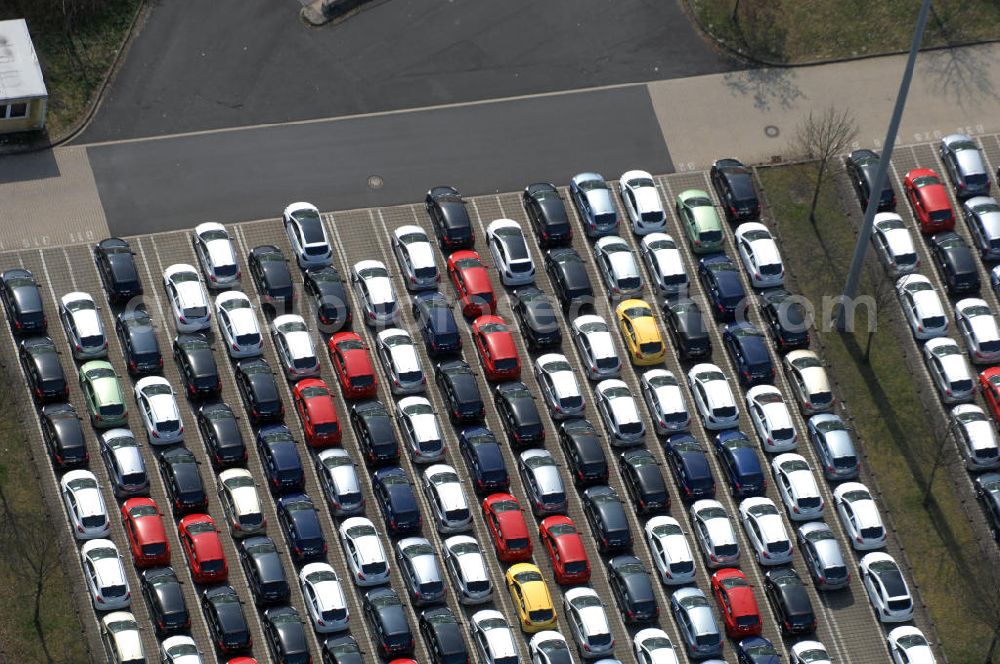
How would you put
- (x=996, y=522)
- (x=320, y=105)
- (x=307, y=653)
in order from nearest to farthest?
(x=307, y=653)
(x=996, y=522)
(x=320, y=105)

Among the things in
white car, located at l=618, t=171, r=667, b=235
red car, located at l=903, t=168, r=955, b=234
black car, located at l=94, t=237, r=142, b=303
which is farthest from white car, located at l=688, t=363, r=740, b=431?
black car, located at l=94, t=237, r=142, b=303

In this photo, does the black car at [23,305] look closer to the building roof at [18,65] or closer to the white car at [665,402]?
the building roof at [18,65]

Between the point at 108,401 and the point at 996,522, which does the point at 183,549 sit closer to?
the point at 108,401

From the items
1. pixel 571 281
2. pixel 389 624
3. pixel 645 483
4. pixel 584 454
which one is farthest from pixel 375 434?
pixel 571 281

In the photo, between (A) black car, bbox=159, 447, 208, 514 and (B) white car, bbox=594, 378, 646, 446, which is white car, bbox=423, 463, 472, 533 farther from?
(A) black car, bbox=159, 447, 208, 514

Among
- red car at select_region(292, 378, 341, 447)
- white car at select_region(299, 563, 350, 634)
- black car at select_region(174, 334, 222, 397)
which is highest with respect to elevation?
black car at select_region(174, 334, 222, 397)

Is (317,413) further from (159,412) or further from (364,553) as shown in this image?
(364,553)

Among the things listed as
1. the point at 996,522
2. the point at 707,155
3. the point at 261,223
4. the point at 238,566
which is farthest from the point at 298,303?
the point at 996,522
